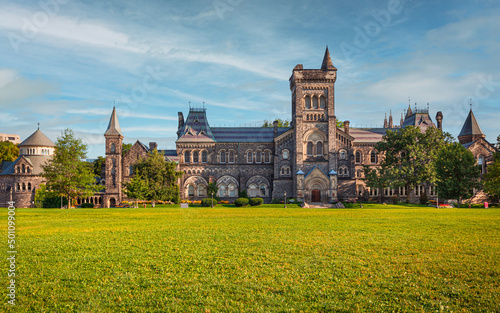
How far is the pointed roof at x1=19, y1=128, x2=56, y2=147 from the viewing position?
70312 millimetres

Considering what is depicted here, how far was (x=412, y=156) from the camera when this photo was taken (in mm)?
53875

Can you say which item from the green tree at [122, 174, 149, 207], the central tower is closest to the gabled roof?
the central tower

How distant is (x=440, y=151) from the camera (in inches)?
2099

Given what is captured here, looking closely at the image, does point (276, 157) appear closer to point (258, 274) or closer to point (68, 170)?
point (68, 170)

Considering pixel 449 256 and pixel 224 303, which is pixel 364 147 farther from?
pixel 224 303

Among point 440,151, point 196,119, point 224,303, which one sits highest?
point 196,119

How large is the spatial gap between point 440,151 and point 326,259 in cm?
4806

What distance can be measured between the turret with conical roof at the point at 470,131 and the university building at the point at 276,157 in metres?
6.27

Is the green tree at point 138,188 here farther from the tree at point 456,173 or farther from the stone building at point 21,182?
the tree at point 456,173

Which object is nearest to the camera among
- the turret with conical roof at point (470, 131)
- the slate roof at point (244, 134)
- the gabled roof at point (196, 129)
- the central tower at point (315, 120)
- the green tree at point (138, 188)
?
the green tree at point (138, 188)

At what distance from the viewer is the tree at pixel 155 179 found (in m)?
50.7

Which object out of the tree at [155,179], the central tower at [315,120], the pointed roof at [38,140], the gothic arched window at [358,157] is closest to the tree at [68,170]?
the tree at [155,179]

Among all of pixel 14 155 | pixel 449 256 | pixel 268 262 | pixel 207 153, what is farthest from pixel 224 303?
pixel 14 155

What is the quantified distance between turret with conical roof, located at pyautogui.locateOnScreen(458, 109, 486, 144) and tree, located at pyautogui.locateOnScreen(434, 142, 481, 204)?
19.5 m
